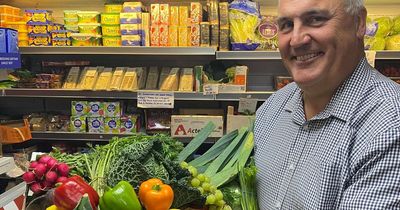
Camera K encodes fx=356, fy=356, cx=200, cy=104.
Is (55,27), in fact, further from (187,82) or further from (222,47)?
(222,47)

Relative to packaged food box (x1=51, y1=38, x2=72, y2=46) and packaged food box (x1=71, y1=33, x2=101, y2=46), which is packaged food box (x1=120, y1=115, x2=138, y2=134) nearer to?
packaged food box (x1=71, y1=33, x2=101, y2=46)

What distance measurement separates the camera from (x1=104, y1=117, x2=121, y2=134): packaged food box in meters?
3.35

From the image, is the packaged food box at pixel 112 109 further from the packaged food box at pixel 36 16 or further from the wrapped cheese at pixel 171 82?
the packaged food box at pixel 36 16

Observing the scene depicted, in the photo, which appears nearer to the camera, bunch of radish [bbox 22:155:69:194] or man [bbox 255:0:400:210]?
man [bbox 255:0:400:210]

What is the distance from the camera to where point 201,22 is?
122 inches

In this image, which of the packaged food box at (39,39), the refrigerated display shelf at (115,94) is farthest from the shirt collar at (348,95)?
the packaged food box at (39,39)

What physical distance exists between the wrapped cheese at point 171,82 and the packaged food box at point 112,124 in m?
0.54

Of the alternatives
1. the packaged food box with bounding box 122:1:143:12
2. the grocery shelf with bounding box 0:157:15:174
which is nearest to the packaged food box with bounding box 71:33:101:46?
the packaged food box with bounding box 122:1:143:12

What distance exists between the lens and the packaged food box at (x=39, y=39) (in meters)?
3.27

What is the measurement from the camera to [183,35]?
3.13 m

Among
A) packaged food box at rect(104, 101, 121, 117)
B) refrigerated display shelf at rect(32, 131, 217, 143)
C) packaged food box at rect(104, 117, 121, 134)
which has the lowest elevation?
refrigerated display shelf at rect(32, 131, 217, 143)

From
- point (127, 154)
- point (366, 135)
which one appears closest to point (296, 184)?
point (366, 135)

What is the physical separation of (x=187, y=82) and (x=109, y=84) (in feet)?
2.37

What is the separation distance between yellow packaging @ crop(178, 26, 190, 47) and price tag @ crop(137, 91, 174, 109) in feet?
1.50
